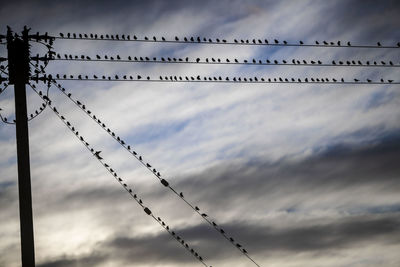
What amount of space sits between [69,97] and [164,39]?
5.48m

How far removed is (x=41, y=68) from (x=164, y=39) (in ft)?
18.7

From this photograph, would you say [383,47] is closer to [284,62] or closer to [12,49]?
[284,62]

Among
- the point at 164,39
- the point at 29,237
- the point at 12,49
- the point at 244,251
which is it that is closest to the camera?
the point at 29,237

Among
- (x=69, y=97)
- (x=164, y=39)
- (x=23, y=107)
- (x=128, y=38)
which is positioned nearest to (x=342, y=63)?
(x=164, y=39)

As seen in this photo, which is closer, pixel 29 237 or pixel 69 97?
pixel 29 237

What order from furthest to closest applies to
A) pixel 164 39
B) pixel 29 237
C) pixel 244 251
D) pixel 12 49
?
pixel 244 251
pixel 164 39
pixel 12 49
pixel 29 237

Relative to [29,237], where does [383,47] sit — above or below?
above

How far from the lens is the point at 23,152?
2084cm

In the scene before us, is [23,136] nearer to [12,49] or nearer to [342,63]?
[12,49]

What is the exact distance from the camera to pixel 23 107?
21.0 m

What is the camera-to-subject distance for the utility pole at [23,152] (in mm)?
20359

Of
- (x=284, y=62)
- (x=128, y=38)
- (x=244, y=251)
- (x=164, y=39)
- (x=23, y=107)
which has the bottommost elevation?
(x=244, y=251)

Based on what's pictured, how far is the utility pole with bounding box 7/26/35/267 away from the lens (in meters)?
20.4

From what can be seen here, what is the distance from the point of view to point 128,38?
26578mm
